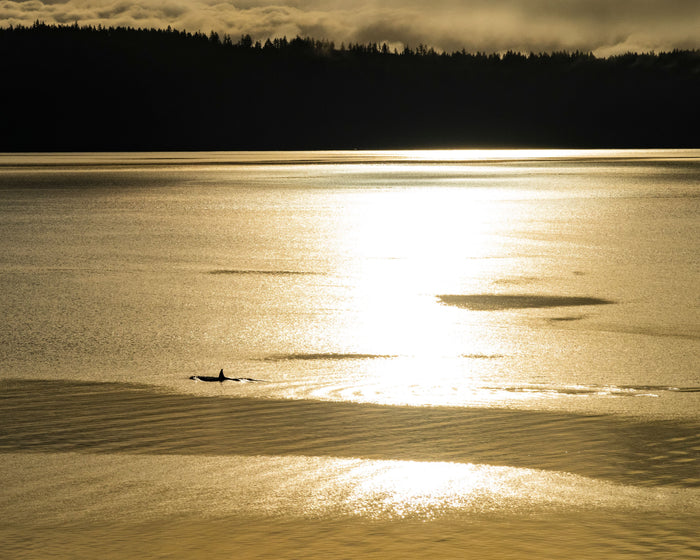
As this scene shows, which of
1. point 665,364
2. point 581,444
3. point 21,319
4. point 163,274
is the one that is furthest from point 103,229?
point 581,444

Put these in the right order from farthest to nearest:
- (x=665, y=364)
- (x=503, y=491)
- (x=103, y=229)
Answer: (x=103, y=229)
(x=665, y=364)
(x=503, y=491)

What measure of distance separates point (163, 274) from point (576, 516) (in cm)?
1242

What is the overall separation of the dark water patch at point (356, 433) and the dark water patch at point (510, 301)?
5.88 metres

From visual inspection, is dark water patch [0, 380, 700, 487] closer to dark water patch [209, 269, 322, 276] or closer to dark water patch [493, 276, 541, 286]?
dark water patch [493, 276, 541, 286]

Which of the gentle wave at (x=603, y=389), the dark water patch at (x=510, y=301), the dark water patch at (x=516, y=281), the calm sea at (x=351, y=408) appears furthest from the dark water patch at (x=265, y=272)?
the gentle wave at (x=603, y=389)

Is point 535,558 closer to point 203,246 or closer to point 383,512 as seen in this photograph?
point 383,512

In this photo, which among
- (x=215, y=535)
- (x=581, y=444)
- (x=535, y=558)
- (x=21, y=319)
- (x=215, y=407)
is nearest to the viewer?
(x=535, y=558)

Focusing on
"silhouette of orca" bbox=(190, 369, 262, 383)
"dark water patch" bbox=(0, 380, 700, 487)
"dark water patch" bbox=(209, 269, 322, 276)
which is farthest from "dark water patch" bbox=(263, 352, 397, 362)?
"dark water patch" bbox=(209, 269, 322, 276)

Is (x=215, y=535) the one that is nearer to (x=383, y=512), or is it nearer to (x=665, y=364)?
(x=383, y=512)

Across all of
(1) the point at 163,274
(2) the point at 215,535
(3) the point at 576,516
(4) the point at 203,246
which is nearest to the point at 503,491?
(3) the point at 576,516

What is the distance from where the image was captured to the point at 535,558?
520 centimetres

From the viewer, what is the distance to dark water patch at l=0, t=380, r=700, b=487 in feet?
22.5

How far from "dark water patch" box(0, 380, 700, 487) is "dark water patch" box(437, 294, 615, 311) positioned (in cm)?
588

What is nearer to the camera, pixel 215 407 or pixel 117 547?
pixel 117 547
